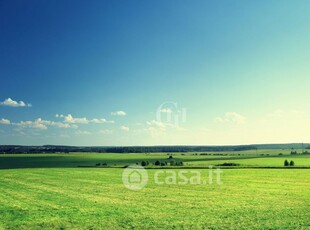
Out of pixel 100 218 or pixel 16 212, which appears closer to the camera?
pixel 100 218

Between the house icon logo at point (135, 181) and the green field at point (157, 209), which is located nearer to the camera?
the green field at point (157, 209)

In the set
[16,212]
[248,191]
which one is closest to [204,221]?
[16,212]

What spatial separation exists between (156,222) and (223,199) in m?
13.7

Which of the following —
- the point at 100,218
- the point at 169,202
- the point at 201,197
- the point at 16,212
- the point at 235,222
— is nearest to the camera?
the point at 235,222

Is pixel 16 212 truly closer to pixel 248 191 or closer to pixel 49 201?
pixel 49 201

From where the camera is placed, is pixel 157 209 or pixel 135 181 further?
pixel 135 181

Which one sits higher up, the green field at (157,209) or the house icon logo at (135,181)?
the green field at (157,209)

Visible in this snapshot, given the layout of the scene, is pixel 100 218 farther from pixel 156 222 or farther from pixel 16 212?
pixel 16 212

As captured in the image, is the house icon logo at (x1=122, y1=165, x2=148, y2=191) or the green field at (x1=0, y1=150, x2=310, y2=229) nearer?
the green field at (x1=0, y1=150, x2=310, y2=229)

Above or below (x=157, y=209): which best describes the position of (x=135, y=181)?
below

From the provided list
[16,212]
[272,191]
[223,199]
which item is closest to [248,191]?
[272,191]

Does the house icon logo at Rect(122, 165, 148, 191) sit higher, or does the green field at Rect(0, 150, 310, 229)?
the green field at Rect(0, 150, 310, 229)

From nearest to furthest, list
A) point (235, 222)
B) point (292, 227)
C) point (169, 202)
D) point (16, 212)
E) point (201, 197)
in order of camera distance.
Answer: point (292, 227) → point (235, 222) → point (16, 212) → point (169, 202) → point (201, 197)

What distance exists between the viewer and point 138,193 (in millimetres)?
42719
